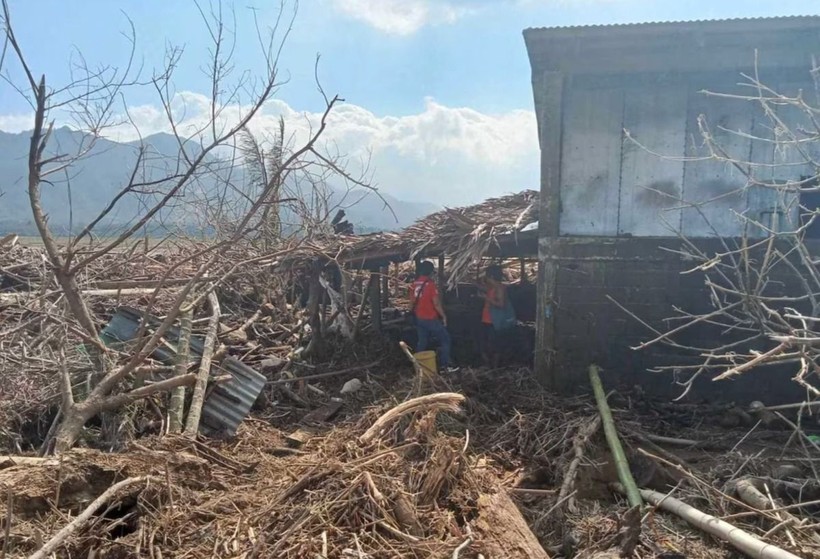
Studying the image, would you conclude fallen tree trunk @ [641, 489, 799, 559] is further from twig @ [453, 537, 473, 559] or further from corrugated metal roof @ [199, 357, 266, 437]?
corrugated metal roof @ [199, 357, 266, 437]

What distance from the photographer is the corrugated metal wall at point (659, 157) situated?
293 inches

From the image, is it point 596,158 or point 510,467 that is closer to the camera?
point 510,467

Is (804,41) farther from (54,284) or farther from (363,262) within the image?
(54,284)

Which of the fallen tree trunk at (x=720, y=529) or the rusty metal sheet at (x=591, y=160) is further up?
the rusty metal sheet at (x=591, y=160)

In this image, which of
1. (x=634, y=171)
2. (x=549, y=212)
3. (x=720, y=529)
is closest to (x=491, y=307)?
(x=549, y=212)

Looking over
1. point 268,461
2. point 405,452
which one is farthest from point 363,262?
point 405,452

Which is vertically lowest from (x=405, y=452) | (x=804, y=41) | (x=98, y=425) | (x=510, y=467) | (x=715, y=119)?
(x=510, y=467)

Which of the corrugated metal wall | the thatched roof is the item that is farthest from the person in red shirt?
the corrugated metal wall

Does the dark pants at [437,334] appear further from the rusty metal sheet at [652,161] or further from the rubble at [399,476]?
the rusty metal sheet at [652,161]

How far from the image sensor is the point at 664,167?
7645 millimetres

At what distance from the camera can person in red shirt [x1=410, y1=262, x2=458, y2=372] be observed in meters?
9.23

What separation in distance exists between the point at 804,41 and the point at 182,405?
26.8 ft

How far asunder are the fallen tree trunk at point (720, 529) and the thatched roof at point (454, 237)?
4.10 metres

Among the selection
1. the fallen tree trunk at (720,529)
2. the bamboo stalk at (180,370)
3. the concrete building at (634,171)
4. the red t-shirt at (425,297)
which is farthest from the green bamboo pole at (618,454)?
the bamboo stalk at (180,370)
